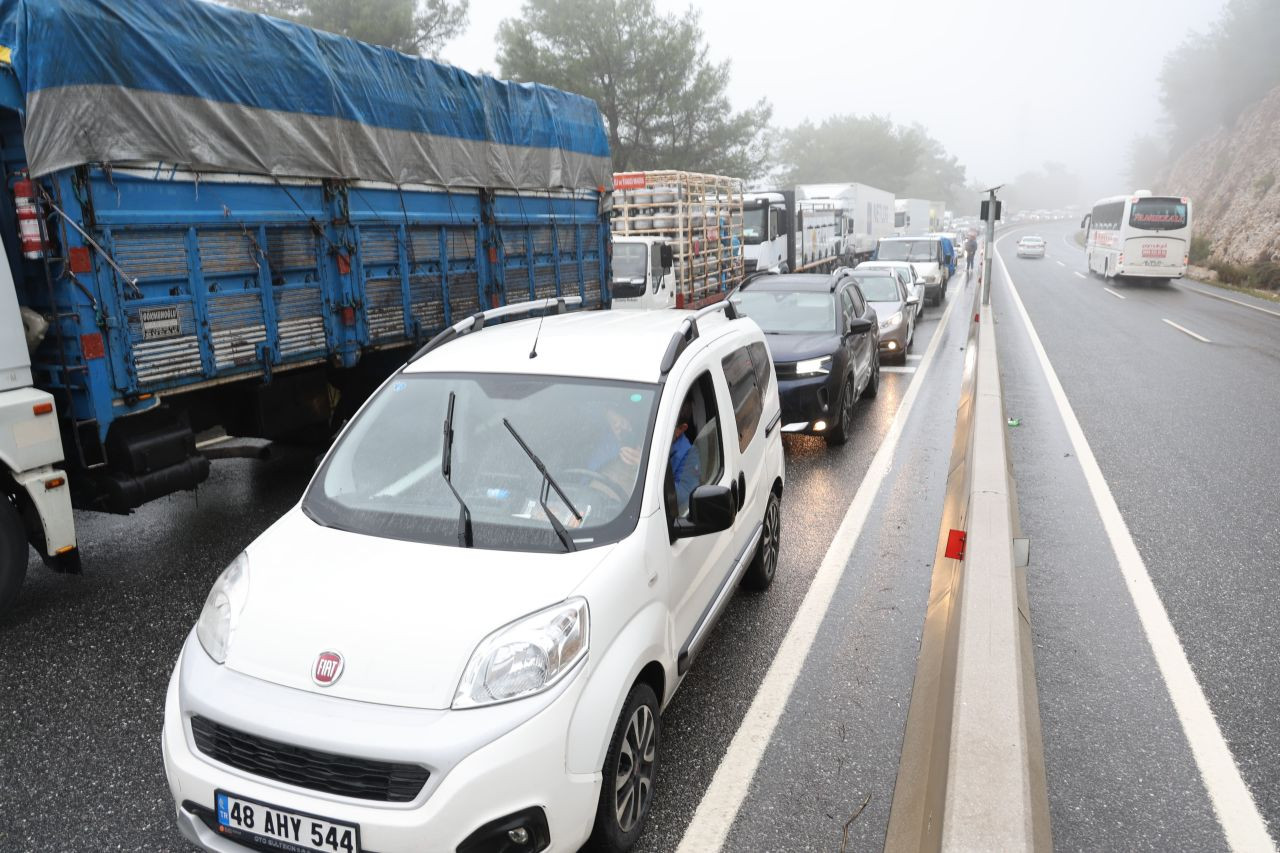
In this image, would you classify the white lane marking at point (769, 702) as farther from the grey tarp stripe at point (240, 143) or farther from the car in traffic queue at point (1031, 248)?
the car in traffic queue at point (1031, 248)

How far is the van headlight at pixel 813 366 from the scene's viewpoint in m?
8.93

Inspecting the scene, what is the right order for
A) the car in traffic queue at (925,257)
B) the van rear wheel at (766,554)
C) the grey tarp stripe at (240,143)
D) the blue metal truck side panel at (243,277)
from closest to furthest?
the grey tarp stripe at (240,143), the blue metal truck side panel at (243,277), the van rear wheel at (766,554), the car in traffic queue at (925,257)

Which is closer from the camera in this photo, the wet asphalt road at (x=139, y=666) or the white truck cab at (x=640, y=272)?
the wet asphalt road at (x=139, y=666)

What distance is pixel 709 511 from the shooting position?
11.7 feet

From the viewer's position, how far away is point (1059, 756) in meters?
3.78

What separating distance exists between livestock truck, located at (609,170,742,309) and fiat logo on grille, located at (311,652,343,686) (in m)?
11.1

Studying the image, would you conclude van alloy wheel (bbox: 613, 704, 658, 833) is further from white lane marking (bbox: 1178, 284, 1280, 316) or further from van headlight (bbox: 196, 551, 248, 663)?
white lane marking (bbox: 1178, 284, 1280, 316)

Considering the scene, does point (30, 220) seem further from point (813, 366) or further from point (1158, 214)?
point (1158, 214)

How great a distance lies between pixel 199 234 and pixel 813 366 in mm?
5596

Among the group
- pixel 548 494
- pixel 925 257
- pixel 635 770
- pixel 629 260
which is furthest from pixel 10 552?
pixel 925 257

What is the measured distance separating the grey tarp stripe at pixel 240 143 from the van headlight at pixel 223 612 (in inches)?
121

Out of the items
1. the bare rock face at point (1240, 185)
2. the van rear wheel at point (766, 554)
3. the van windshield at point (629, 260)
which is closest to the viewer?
the van rear wheel at point (766, 554)

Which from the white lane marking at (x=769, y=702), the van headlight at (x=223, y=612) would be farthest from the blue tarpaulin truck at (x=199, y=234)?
the white lane marking at (x=769, y=702)

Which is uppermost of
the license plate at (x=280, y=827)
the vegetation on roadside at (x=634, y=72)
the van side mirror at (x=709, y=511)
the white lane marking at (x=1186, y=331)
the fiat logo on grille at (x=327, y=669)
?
the vegetation on roadside at (x=634, y=72)
